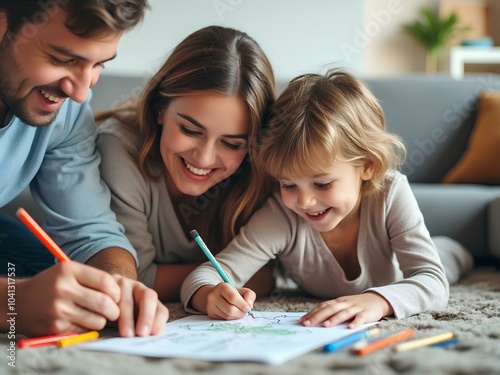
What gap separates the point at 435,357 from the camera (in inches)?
33.4

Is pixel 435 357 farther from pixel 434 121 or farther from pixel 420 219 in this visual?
pixel 434 121

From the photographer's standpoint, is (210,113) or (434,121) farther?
(434,121)

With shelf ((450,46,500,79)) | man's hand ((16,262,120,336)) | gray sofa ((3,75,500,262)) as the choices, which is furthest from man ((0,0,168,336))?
shelf ((450,46,500,79))

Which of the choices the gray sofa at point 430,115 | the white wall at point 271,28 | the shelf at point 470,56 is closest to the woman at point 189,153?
the gray sofa at point 430,115

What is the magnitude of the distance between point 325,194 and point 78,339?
1.95ft

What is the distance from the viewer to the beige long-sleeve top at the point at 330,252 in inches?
54.1

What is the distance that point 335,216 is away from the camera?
4.57ft

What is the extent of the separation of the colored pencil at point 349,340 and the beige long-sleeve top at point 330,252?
338 millimetres

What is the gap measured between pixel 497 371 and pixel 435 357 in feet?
0.27

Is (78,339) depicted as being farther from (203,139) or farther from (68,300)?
(203,139)

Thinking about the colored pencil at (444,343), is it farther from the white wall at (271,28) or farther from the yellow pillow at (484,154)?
the white wall at (271,28)

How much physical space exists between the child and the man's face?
40cm

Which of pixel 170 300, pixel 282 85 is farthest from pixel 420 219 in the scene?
pixel 282 85

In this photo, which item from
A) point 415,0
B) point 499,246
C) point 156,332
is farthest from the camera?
point 415,0
